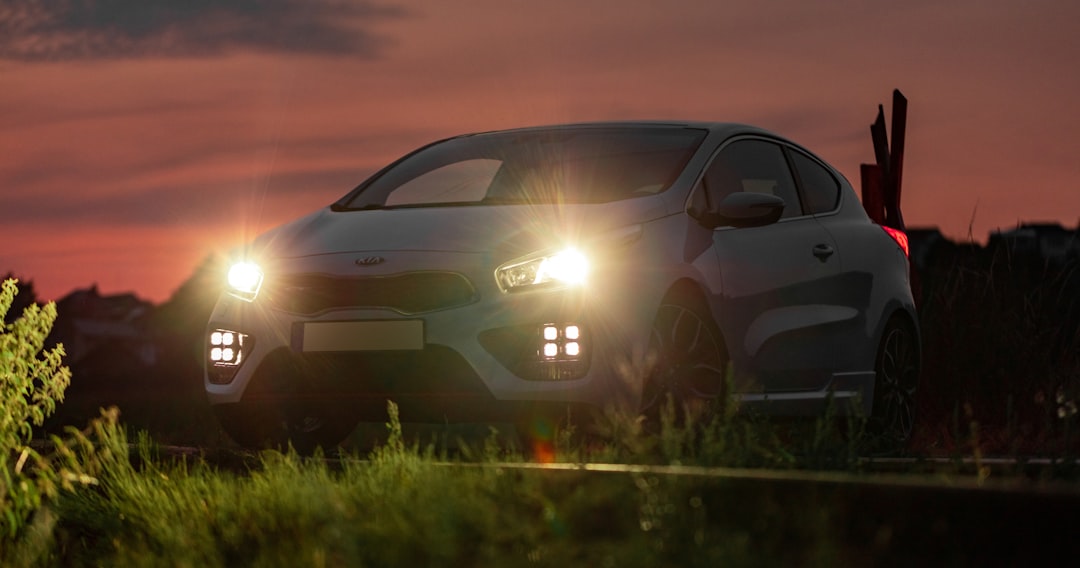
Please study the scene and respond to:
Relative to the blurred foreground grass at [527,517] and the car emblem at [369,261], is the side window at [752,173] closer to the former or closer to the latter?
the car emblem at [369,261]

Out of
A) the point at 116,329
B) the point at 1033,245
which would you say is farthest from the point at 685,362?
the point at 116,329

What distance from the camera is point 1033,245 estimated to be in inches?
536

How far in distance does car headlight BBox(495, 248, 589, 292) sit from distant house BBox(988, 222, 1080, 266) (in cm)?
551

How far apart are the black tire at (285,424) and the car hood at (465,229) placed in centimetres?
78

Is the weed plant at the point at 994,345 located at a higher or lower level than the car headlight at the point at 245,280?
lower

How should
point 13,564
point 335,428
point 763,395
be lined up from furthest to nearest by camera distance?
point 335,428 < point 763,395 < point 13,564

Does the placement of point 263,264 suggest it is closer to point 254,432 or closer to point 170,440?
point 254,432

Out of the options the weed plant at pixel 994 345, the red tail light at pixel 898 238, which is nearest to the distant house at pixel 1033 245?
the weed plant at pixel 994 345

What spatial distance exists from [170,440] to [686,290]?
4.59 metres

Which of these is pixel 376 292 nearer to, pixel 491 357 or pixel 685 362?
pixel 491 357

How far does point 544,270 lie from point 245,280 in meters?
1.72

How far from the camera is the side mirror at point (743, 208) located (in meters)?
7.95

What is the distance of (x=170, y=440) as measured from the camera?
1078 centimetres

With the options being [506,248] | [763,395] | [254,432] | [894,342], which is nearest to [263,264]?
[254,432]
